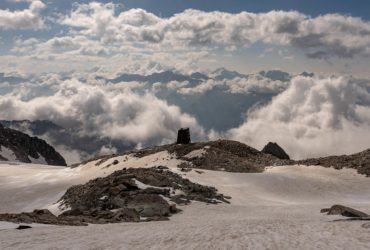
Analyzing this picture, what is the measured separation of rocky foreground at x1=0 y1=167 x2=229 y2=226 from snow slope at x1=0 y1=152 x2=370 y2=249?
1.92m

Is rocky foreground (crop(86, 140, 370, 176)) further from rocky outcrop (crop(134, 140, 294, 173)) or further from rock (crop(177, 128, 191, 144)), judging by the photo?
rock (crop(177, 128, 191, 144))

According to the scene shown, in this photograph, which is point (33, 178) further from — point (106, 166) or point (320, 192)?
point (320, 192)

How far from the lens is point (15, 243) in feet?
57.5

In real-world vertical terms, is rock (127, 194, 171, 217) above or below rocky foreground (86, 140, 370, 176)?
below

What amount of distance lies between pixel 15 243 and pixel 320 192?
35949 mm

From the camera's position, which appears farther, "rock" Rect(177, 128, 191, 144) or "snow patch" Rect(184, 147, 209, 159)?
"rock" Rect(177, 128, 191, 144)

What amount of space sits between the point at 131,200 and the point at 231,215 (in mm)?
8438

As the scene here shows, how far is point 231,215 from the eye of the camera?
3091cm

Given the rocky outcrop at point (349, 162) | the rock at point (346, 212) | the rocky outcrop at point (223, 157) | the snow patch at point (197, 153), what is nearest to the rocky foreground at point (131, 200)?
the rock at point (346, 212)

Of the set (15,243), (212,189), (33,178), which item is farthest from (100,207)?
(33,178)

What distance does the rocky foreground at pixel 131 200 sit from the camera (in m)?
27.2

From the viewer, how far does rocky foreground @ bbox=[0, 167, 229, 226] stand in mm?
27219

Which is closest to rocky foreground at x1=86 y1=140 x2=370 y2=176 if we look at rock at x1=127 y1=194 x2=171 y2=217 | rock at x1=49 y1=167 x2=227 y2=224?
rock at x1=49 y1=167 x2=227 y2=224

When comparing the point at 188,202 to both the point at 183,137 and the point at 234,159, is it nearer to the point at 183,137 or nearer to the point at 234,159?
the point at 234,159
